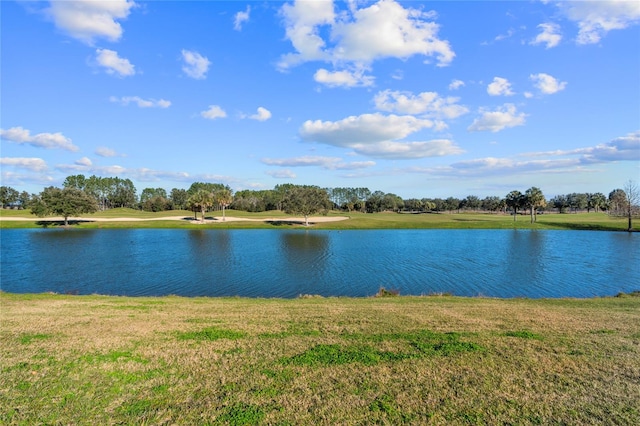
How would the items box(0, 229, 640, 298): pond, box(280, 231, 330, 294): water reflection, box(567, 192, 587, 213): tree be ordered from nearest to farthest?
box(0, 229, 640, 298): pond, box(280, 231, 330, 294): water reflection, box(567, 192, 587, 213): tree

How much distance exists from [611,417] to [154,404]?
8005 mm

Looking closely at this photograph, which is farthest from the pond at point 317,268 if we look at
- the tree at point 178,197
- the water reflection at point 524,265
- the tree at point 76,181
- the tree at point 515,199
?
the tree at point 76,181

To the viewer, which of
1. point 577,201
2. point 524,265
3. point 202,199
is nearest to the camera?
point 524,265

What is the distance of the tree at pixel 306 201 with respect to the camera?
79.5 m

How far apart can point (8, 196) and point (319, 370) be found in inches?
7852

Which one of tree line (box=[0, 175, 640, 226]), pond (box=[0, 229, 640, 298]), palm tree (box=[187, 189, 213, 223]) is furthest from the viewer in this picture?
tree line (box=[0, 175, 640, 226])

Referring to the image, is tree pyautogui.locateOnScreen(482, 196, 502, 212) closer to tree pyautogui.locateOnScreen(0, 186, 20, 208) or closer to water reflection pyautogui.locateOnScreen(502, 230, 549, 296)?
water reflection pyautogui.locateOnScreen(502, 230, 549, 296)

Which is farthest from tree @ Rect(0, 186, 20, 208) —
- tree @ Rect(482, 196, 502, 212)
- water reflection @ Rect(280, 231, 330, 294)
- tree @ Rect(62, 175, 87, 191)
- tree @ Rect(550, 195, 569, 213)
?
tree @ Rect(550, 195, 569, 213)

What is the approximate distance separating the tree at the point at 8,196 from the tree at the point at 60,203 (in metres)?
96.9

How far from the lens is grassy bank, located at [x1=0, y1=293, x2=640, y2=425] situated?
5.93m

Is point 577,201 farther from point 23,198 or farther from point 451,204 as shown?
point 23,198

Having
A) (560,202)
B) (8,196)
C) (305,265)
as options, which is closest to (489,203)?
(560,202)

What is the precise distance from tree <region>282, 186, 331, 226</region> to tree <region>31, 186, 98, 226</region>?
49.4 m

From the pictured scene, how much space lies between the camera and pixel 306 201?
79.6 metres
